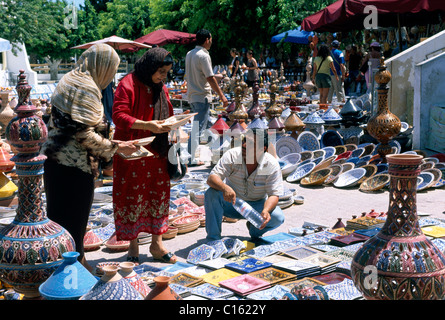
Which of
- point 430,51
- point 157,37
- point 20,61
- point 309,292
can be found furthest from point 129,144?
point 20,61

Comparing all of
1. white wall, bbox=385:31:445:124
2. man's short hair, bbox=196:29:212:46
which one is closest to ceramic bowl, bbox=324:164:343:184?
white wall, bbox=385:31:445:124

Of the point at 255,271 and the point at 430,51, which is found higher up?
the point at 430,51

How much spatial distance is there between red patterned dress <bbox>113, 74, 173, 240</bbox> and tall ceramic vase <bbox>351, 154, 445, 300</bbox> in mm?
2131

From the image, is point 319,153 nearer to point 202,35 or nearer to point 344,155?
point 344,155

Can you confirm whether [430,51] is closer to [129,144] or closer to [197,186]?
[197,186]

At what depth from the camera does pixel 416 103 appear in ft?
26.6

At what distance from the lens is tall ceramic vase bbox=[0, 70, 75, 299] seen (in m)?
2.88

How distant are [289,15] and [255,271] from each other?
58.3 feet

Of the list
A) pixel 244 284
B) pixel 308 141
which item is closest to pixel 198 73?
pixel 308 141

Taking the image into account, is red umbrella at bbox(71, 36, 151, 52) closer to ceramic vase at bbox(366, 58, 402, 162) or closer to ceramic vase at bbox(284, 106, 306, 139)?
ceramic vase at bbox(284, 106, 306, 139)

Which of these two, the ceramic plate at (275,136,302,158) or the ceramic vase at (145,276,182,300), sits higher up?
the ceramic vase at (145,276,182,300)

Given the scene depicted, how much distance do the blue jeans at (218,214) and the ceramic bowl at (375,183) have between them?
2242 millimetres

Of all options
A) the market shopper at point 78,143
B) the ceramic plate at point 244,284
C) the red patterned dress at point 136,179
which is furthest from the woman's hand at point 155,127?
the ceramic plate at point 244,284

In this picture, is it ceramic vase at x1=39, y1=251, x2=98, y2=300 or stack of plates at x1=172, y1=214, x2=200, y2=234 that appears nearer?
ceramic vase at x1=39, y1=251, x2=98, y2=300
